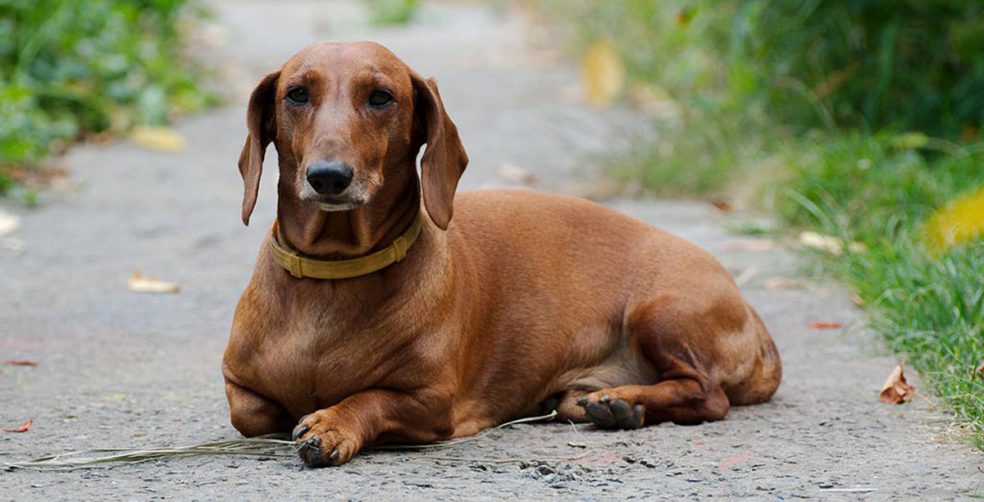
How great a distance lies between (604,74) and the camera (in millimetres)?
9492

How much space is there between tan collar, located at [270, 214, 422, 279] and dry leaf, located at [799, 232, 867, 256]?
2530 millimetres

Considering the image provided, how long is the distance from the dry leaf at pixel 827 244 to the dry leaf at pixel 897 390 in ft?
4.79

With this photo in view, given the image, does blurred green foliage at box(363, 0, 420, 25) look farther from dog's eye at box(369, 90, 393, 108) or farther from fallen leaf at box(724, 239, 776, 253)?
dog's eye at box(369, 90, 393, 108)

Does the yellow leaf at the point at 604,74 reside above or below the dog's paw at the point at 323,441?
above

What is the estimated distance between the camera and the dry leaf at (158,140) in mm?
8430

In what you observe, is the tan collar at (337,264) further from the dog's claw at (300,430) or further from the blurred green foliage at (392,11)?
the blurred green foliage at (392,11)

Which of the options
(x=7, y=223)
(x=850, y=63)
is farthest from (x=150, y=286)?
(x=850, y=63)

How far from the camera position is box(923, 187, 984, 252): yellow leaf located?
7.20ft

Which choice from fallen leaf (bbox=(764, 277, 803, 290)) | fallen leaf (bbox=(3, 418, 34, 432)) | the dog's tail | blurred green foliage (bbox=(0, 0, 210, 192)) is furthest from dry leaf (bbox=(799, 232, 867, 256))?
blurred green foliage (bbox=(0, 0, 210, 192))

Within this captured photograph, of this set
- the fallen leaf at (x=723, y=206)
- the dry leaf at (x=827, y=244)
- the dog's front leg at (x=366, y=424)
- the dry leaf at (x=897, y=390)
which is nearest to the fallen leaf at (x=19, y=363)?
the dog's front leg at (x=366, y=424)

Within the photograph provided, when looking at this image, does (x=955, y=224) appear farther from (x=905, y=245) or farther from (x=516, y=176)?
(x=516, y=176)

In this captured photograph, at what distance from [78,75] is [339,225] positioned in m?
5.82

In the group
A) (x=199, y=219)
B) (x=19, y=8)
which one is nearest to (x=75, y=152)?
(x=19, y=8)

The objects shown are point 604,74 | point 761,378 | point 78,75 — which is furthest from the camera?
point 604,74
